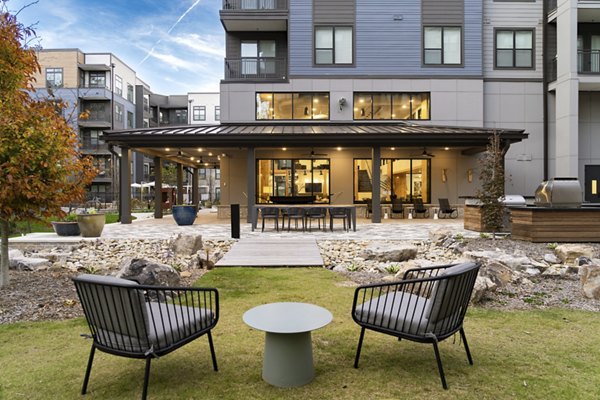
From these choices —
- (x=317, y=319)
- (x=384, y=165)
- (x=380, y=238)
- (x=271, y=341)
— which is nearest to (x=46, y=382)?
(x=271, y=341)

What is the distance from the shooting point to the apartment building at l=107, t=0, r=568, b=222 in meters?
18.7

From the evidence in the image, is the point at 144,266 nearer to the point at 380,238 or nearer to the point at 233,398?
the point at 233,398

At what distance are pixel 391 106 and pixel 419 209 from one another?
18.0 ft

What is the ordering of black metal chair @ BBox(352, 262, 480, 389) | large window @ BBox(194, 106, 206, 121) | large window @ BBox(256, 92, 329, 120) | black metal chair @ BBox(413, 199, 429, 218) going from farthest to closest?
large window @ BBox(194, 106, 206, 121), large window @ BBox(256, 92, 329, 120), black metal chair @ BBox(413, 199, 429, 218), black metal chair @ BBox(352, 262, 480, 389)

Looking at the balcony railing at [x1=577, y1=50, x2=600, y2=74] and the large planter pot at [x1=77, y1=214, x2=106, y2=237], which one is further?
the balcony railing at [x1=577, y1=50, x2=600, y2=74]

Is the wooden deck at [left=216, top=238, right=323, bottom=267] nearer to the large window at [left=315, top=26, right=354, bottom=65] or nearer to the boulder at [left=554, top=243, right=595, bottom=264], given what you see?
the boulder at [left=554, top=243, right=595, bottom=264]

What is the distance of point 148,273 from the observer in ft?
16.9

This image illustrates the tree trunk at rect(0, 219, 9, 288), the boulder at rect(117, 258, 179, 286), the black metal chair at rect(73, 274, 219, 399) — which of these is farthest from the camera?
the tree trunk at rect(0, 219, 9, 288)

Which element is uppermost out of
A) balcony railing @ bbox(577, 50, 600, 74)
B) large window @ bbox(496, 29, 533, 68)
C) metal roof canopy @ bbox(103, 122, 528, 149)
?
large window @ bbox(496, 29, 533, 68)

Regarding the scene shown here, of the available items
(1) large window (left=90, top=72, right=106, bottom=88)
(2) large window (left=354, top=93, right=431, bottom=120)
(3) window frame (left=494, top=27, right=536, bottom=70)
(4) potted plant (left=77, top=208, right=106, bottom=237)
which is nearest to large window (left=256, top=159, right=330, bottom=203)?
(2) large window (left=354, top=93, right=431, bottom=120)

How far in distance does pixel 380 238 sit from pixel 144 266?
7.03 m

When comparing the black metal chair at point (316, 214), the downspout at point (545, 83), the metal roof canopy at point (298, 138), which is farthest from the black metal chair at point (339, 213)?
the downspout at point (545, 83)

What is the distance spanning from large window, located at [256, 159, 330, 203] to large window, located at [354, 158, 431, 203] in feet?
5.26

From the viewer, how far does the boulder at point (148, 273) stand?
5.04m
